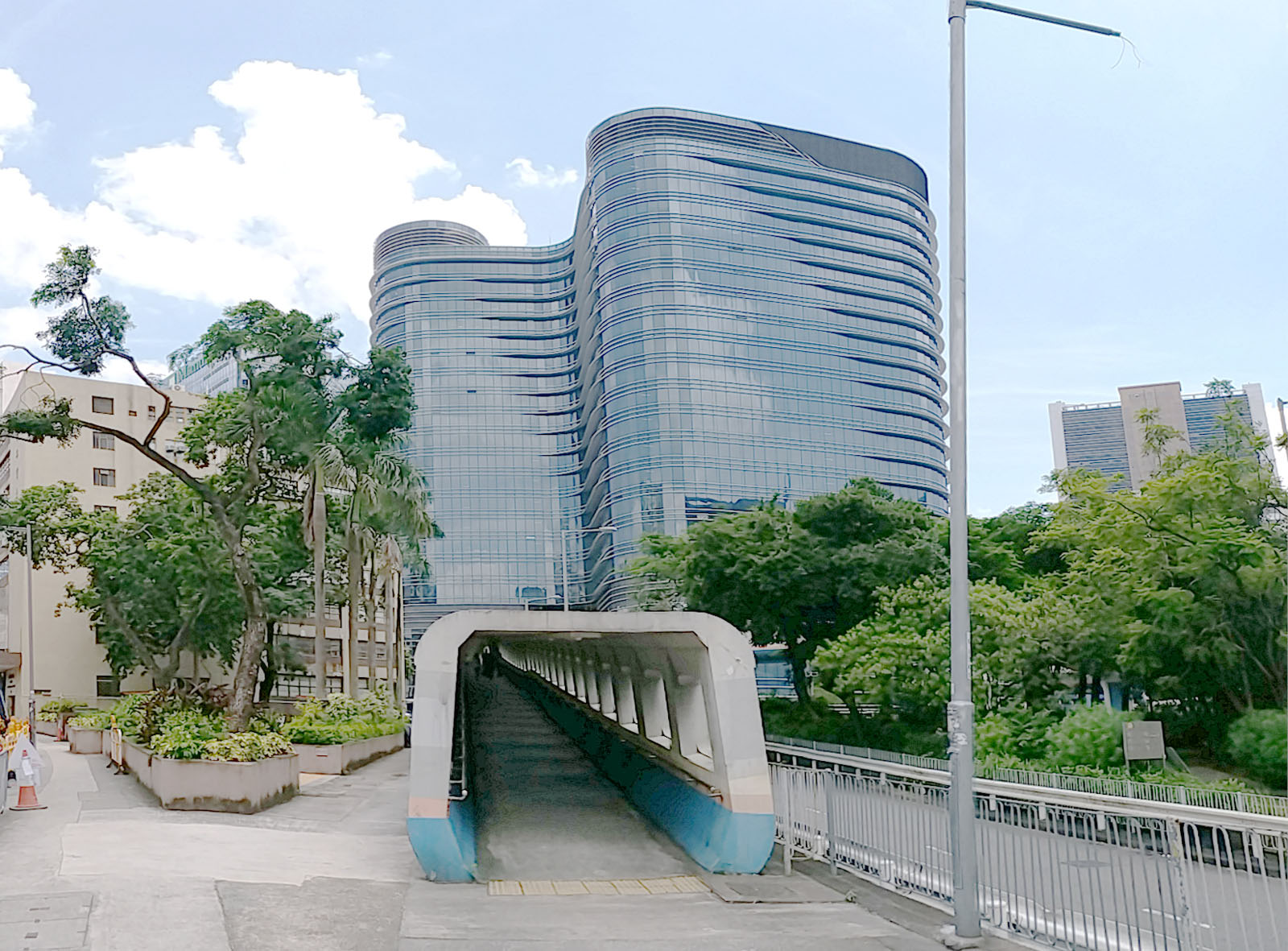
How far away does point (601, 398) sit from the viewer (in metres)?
125

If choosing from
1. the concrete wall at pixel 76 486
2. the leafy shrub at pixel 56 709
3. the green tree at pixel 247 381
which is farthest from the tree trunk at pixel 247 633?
the concrete wall at pixel 76 486

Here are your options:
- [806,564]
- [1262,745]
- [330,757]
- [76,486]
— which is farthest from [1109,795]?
[76,486]

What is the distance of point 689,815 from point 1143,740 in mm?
9462

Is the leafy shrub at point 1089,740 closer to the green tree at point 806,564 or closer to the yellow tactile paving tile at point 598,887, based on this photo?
the yellow tactile paving tile at point 598,887

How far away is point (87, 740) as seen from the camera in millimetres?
34094

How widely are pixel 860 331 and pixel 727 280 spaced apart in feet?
60.1

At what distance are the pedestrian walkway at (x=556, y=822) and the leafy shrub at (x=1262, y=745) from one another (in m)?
12.7

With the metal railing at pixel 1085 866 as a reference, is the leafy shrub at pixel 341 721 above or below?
below

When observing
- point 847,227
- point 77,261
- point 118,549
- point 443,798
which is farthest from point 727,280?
point 443,798

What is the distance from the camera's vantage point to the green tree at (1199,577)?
24359 mm

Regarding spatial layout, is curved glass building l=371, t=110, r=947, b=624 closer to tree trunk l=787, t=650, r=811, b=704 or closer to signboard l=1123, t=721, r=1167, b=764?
tree trunk l=787, t=650, r=811, b=704

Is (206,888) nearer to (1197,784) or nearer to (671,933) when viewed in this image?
(671,933)

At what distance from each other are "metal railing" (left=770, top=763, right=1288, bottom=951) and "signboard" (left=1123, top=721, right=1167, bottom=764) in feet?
27.6

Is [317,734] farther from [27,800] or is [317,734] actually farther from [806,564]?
[806,564]
